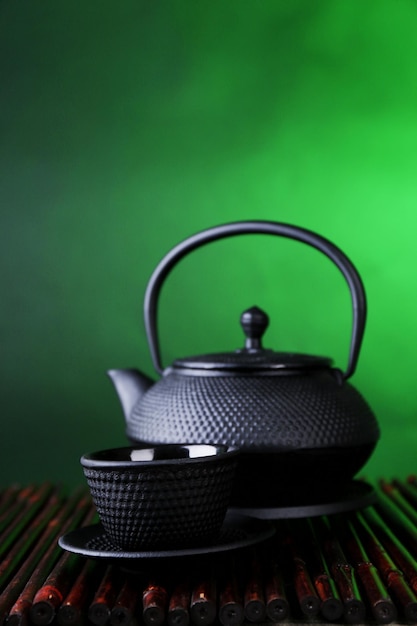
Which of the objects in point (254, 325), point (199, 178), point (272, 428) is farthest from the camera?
point (199, 178)

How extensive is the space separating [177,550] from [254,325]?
388mm

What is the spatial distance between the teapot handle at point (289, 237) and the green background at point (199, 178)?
0.68 metres

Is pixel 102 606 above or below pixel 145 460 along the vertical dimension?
below

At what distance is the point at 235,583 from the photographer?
0.79 meters

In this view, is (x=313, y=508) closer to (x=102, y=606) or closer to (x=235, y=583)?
(x=235, y=583)

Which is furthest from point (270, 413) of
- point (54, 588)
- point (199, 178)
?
point (199, 178)

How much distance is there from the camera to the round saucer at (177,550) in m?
0.77

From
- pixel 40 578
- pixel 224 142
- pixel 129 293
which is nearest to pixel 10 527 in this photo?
pixel 40 578

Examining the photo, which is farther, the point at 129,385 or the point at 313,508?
the point at 129,385

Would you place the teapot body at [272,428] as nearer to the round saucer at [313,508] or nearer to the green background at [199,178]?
the round saucer at [313,508]

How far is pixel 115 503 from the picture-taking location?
782 mm

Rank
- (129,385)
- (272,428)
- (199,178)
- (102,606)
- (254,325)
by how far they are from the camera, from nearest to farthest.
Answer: (102,606) → (272,428) → (254,325) → (129,385) → (199,178)

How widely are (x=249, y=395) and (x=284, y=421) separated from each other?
5 centimetres

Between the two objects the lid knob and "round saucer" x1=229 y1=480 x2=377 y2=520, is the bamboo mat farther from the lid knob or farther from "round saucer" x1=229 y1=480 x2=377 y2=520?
the lid knob
